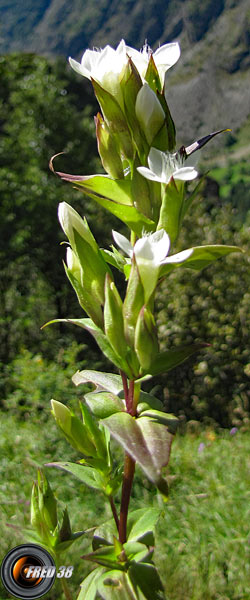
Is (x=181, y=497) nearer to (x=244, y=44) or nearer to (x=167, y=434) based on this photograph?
(x=167, y=434)

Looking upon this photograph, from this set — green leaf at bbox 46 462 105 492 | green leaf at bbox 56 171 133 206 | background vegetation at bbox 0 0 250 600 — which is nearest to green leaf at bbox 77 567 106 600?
green leaf at bbox 46 462 105 492

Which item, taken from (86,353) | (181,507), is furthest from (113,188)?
(86,353)

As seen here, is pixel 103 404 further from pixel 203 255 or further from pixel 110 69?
pixel 110 69

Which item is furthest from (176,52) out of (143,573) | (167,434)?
(143,573)

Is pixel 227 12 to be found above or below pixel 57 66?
below

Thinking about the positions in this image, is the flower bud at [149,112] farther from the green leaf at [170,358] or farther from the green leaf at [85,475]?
the green leaf at [85,475]

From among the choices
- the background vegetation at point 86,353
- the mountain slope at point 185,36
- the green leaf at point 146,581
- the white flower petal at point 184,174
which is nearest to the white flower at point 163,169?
the white flower petal at point 184,174
